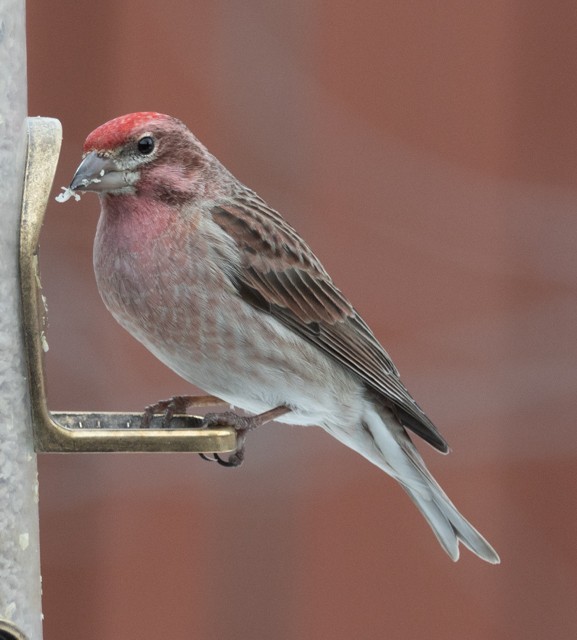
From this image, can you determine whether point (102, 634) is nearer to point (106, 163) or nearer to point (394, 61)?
point (106, 163)

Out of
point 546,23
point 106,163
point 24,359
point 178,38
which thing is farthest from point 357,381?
point 546,23

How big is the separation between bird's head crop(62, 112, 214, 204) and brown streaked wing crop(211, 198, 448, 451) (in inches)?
5.6

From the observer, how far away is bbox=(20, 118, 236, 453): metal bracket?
2732 mm

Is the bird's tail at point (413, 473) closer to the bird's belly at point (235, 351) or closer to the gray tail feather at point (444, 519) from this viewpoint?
the gray tail feather at point (444, 519)

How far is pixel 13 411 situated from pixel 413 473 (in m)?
1.60

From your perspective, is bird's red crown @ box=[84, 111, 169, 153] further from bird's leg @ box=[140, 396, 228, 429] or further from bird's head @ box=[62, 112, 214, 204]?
bird's leg @ box=[140, 396, 228, 429]

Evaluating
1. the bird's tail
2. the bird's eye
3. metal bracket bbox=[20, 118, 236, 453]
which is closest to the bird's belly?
the bird's tail

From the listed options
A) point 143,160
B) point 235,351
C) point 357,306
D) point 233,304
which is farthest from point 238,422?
point 357,306

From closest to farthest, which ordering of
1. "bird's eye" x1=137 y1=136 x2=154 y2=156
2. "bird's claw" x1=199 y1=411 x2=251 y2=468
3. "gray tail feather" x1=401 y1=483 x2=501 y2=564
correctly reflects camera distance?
1. "bird's claw" x1=199 y1=411 x2=251 y2=468
2. "bird's eye" x1=137 y1=136 x2=154 y2=156
3. "gray tail feather" x1=401 y1=483 x2=501 y2=564

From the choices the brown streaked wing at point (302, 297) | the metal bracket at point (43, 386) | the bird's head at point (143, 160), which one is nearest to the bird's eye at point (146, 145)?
the bird's head at point (143, 160)

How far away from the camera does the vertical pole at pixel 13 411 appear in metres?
2.76

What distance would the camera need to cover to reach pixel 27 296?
2.79 m

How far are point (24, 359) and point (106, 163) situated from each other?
0.68 metres

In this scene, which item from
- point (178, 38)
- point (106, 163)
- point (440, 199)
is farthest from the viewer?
point (440, 199)
